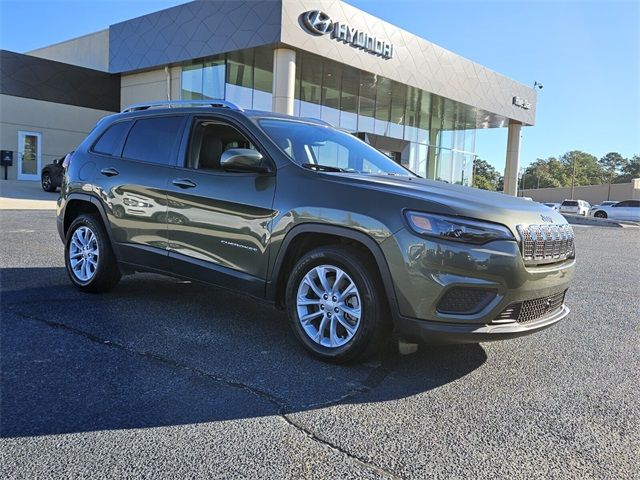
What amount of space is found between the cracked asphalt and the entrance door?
23693 mm

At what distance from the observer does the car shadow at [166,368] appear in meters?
3.02

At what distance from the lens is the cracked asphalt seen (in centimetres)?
257

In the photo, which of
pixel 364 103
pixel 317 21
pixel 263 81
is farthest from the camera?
pixel 364 103

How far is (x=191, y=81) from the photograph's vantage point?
22.9 meters

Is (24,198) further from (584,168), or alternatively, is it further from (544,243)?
(584,168)

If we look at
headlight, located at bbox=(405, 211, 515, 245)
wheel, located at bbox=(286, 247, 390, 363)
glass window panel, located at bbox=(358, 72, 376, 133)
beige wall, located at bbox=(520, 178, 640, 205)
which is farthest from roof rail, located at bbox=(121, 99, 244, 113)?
beige wall, located at bbox=(520, 178, 640, 205)

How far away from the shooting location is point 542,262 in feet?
11.9

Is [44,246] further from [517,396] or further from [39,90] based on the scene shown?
[39,90]

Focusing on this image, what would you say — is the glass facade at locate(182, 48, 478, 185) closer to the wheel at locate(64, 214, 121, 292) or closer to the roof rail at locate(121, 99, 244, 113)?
the roof rail at locate(121, 99, 244, 113)

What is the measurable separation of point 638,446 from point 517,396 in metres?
0.73

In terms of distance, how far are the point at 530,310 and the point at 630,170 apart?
125661 mm

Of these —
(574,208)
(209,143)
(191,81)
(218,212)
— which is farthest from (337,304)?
(574,208)

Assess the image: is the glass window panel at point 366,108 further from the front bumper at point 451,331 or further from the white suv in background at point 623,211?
the front bumper at point 451,331

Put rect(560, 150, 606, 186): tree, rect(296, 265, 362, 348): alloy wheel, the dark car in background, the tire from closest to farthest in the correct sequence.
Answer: rect(296, 265, 362, 348): alloy wheel
the dark car in background
the tire
rect(560, 150, 606, 186): tree
